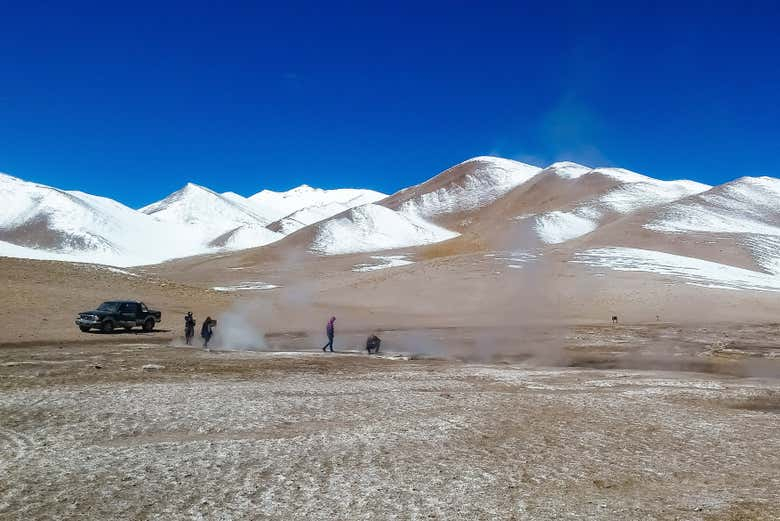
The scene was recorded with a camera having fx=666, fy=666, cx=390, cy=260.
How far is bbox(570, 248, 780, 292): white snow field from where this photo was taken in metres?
80.2

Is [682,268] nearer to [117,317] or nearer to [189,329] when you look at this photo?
[189,329]

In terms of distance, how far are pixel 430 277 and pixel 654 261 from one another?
35.5 m

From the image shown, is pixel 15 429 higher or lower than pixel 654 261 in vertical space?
lower

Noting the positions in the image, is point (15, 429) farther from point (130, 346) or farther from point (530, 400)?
point (130, 346)

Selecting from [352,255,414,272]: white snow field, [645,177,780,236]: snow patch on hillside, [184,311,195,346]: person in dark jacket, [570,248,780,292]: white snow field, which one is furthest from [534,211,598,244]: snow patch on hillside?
[184,311,195,346]: person in dark jacket

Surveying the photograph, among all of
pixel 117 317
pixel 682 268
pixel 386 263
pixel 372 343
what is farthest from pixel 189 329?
pixel 386 263

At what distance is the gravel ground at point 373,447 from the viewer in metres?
9.59

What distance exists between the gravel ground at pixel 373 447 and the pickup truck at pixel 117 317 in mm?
16516

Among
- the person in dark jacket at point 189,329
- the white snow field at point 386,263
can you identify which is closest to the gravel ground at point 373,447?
the person in dark jacket at point 189,329

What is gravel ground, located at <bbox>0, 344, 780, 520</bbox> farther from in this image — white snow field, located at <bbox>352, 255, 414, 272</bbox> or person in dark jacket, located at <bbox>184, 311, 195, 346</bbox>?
white snow field, located at <bbox>352, 255, 414, 272</bbox>

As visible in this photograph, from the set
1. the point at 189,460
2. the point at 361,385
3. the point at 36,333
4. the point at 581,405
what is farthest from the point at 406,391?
the point at 36,333

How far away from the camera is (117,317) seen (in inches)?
1646

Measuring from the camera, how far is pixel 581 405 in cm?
1902

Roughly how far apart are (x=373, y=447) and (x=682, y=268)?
86.8m
